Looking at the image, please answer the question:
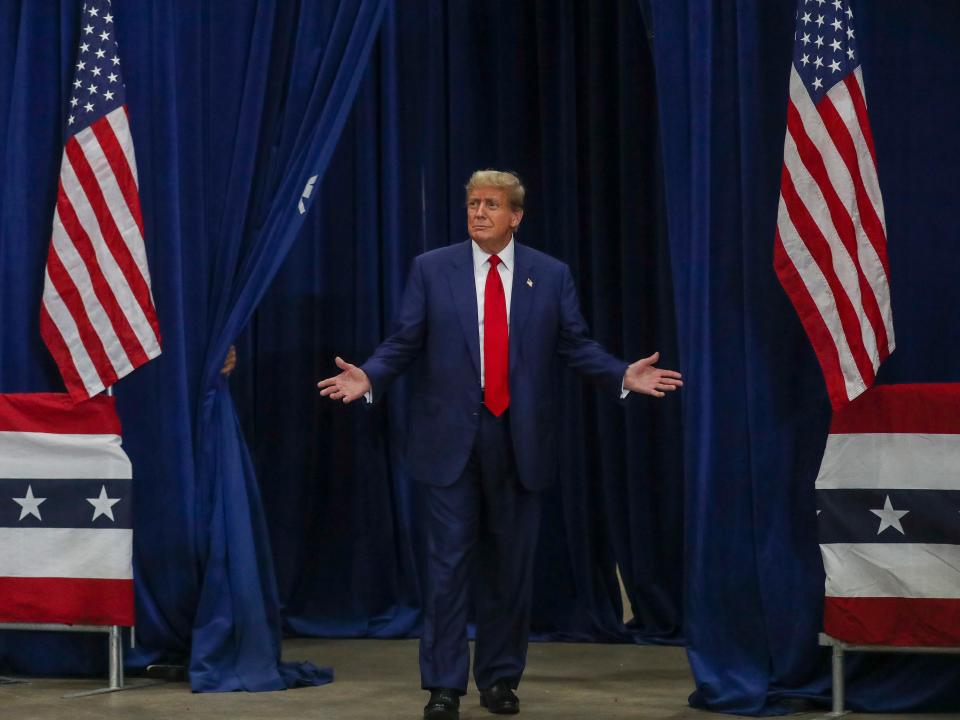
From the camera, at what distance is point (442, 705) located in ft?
15.2

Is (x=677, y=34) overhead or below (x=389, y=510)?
overhead

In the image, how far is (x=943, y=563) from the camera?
457 centimetres

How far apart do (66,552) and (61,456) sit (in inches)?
13.5

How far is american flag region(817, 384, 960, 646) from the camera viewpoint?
457 centimetres

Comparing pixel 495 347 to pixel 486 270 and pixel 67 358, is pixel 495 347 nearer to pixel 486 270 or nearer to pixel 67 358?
pixel 486 270

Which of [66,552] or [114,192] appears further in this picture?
[114,192]

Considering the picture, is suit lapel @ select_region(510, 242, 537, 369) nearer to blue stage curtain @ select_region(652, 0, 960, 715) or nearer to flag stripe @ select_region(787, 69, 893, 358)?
blue stage curtain @ select_region(652, 0, 960, 715)

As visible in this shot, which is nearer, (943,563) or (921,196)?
(943,563)

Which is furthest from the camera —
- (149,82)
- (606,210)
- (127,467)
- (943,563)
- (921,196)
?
(606,210)

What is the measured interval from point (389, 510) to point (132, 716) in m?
2.18

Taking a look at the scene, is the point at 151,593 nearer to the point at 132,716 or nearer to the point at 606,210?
the point at 132,716

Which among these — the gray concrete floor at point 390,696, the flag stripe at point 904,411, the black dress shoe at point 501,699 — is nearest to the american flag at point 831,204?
the flag stripe at point 904,411

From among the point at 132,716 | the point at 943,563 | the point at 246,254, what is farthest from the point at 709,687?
the point at 246,254

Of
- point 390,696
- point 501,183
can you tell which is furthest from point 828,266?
point 390,696
